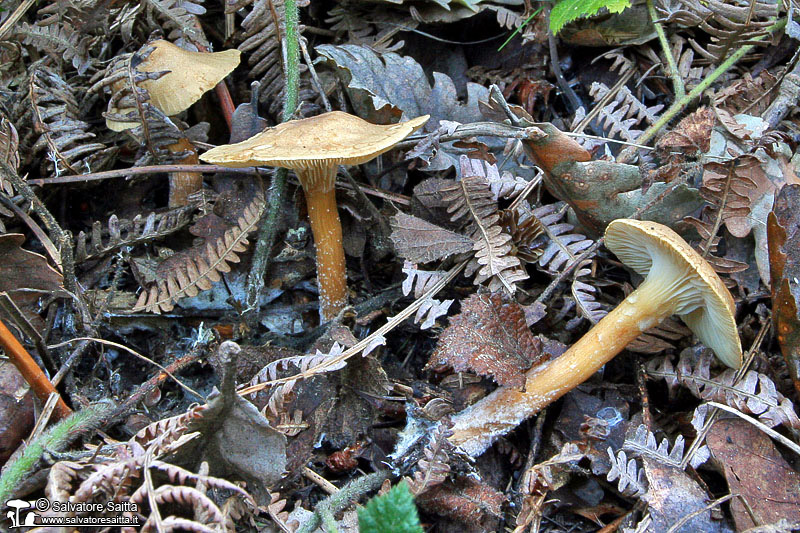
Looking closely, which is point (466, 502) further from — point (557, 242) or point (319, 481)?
point (557, 242)

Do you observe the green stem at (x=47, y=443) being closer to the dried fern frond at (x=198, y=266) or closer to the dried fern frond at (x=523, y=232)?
the dried fern frond at (x=198, y=266)

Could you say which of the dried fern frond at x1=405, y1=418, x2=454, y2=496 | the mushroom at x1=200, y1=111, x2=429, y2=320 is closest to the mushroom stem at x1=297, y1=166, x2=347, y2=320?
the mushroom at x1=200, y1=111, x2=429, y2=320

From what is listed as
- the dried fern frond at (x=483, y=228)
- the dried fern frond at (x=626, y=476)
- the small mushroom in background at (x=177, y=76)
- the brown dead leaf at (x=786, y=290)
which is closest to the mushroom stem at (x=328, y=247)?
the dried fern frond at (x=483, y=228)

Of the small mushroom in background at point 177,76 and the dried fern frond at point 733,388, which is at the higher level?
the small mushroom in background at point 177,76

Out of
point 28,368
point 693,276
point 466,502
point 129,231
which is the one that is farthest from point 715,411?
point 129,231

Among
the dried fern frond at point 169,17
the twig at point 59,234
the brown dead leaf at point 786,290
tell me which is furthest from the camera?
the dried fern frond at point 169,17

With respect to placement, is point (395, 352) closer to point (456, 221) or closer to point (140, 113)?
point (456, 221)
